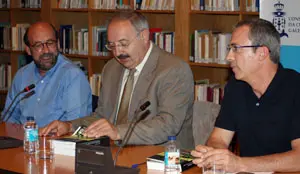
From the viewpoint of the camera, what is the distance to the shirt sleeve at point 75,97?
443cm

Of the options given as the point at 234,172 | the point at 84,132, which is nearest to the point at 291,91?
the point at 234,172

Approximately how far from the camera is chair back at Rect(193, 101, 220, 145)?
3.93 m

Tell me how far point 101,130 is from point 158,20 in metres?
3.16

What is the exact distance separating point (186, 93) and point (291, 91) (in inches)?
34.2

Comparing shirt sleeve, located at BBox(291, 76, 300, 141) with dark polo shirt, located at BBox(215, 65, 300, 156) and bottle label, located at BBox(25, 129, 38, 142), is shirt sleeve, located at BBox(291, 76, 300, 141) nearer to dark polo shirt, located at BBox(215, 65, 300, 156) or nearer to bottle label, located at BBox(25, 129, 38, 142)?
dark polo shirt, located at BBox(215, 65, 300, 156)

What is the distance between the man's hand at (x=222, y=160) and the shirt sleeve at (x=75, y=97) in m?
1.61

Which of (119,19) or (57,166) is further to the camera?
(119,19)

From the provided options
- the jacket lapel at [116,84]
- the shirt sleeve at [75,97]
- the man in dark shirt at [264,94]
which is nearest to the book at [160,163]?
the man in dark shirt at [264,94]

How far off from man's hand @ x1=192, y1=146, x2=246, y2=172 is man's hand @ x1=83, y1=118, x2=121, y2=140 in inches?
27.8

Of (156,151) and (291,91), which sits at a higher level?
(291,91)

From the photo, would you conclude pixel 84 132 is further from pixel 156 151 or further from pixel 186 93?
pixel 186 93

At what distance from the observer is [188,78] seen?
400 centimetres

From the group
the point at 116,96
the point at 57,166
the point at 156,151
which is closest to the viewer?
the point at 57,166

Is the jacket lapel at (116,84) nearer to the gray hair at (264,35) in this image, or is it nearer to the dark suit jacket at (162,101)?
the dark suit jacket at (162,101)
